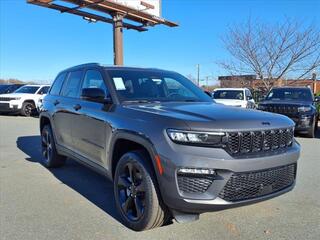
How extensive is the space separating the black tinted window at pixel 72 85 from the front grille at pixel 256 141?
9.93 ft

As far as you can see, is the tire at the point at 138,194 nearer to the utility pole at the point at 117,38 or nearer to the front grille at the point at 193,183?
the front grille at the point at 193,183

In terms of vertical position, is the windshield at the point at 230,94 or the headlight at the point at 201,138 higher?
the headlight at the point at 201,138

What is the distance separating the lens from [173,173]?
345 cm

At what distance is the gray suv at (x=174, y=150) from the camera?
3.44m

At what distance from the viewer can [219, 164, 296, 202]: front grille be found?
349cm

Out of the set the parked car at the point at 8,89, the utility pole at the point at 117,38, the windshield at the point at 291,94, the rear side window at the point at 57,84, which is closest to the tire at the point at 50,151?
the rear side window at the point at 57,84

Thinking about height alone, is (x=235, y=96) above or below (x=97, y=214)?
above

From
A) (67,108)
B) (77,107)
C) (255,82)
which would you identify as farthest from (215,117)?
(255,82)

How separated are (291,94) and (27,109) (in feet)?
43.6

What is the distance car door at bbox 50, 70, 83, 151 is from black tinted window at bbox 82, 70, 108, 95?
0.89ft

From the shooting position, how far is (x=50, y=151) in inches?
270

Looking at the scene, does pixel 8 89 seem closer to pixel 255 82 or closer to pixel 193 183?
pixel 255 82

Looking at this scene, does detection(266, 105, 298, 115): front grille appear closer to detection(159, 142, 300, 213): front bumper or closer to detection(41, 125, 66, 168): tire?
detection(41, 125, 66, 168): tire

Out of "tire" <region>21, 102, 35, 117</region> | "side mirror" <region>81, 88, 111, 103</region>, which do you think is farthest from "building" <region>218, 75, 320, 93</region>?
"side mirror" <region>81, 88, 111, 103</region>
